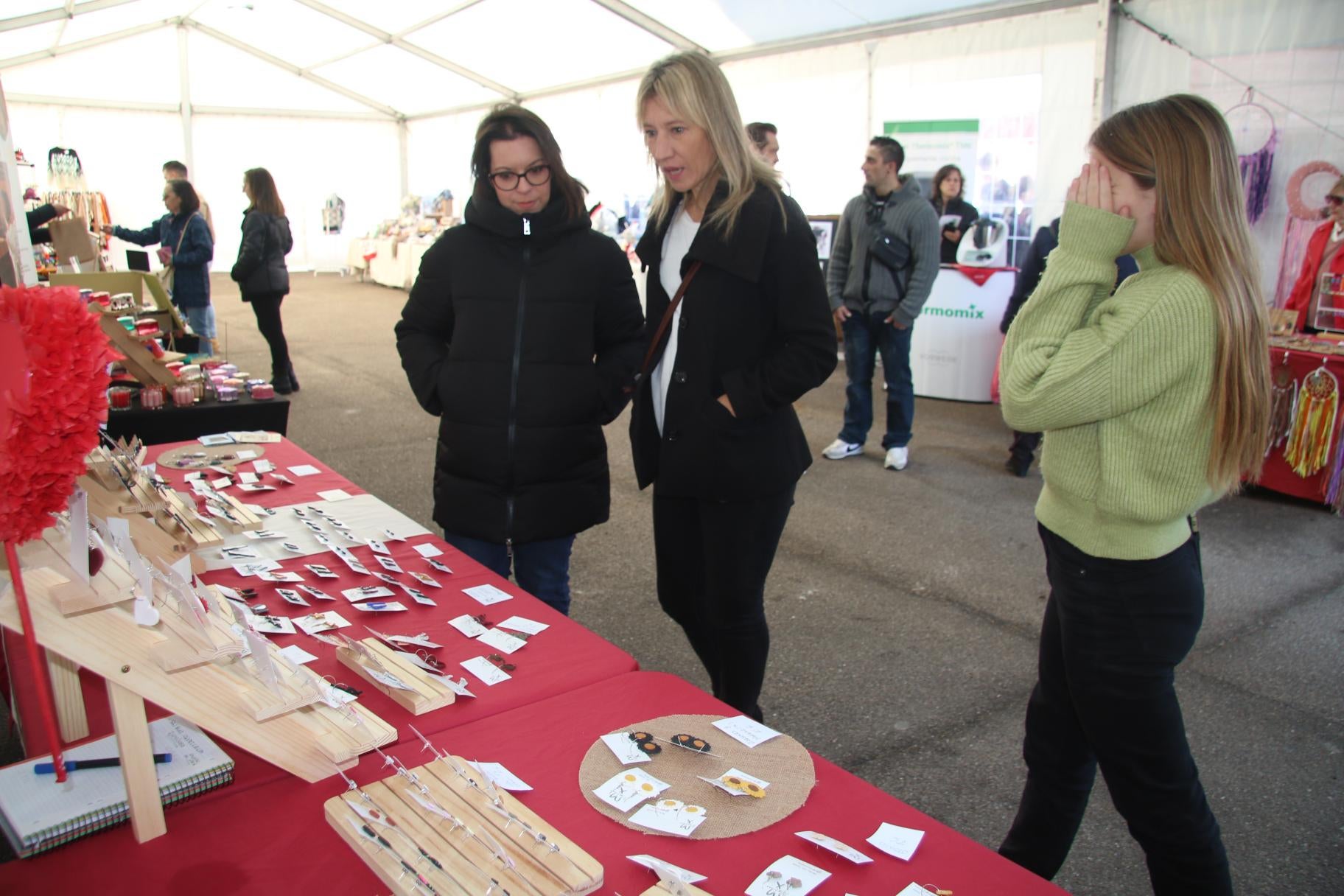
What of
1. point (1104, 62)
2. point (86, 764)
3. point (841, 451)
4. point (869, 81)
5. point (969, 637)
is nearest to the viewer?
point (86, 764)

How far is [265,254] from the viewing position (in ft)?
22.0

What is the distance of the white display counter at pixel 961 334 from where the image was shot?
6.72 meters

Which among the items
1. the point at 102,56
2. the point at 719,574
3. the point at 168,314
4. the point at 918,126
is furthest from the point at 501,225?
the point at 102,56

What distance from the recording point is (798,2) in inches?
308

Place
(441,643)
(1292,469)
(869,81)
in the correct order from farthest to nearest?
(869,81), (1292,469), (441,643)

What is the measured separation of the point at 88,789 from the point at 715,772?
2.63ft

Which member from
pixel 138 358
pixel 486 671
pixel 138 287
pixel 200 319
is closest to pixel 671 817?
pixel 486 671

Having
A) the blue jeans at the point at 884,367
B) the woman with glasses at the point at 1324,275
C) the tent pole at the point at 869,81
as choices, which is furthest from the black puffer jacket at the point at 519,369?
the tent pole at the point at 869,81

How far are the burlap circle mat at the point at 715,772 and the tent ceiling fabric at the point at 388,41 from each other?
667 centimetres

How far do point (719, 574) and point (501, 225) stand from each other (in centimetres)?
91

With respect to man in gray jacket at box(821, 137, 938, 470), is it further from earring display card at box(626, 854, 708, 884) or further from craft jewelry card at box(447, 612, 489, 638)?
earring display card at box(626, 854, 708, 884)

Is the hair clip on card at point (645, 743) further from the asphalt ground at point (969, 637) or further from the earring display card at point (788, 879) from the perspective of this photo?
the asphalt ground at point (969, 637)

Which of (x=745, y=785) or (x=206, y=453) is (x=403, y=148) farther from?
(x=745, y=785)

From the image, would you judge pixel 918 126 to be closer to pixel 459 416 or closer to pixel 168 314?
pixel 168 314
